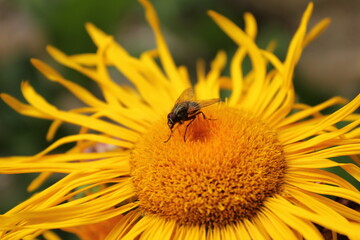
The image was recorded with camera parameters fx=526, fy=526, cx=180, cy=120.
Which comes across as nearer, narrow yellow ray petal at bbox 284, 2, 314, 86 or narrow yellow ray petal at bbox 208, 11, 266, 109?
narrow yellow ray petal at bbox 284, 2, 314, 86

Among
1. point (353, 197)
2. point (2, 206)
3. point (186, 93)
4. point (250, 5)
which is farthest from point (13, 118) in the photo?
point (250, 5)

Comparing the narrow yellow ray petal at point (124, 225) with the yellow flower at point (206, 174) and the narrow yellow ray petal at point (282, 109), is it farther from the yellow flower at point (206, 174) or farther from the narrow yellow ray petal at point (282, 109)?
the narrow yellow ray petal at point (282, 109)

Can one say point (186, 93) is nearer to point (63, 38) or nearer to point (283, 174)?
point (283, 174)

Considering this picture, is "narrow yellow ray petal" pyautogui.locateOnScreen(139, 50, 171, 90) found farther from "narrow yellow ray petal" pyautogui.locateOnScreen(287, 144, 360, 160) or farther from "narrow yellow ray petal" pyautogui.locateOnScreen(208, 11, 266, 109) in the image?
"narrow yellow ray petal" pyautogui.locateOnScreen(287, 144, 360, 160)

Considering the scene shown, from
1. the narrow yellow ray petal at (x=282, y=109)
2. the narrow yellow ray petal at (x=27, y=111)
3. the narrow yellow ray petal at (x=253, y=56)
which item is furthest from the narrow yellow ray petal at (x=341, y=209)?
the narrow yellow ray petal at (x=27, y=111)

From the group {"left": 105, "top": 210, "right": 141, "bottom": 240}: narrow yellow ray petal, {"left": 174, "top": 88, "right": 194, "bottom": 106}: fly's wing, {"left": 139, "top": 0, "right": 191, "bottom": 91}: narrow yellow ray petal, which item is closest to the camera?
{"left": 105, "top": 210, "right": 141, "bottom": 240}: narrow yellow ray petal

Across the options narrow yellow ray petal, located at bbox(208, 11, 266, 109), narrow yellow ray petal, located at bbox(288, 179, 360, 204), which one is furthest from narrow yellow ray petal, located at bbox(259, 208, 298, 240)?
narrow yellow ray petal, located at bbox(208, 11, 266, 109)

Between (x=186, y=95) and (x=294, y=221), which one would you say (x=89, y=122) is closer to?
(x=186, y=95)
